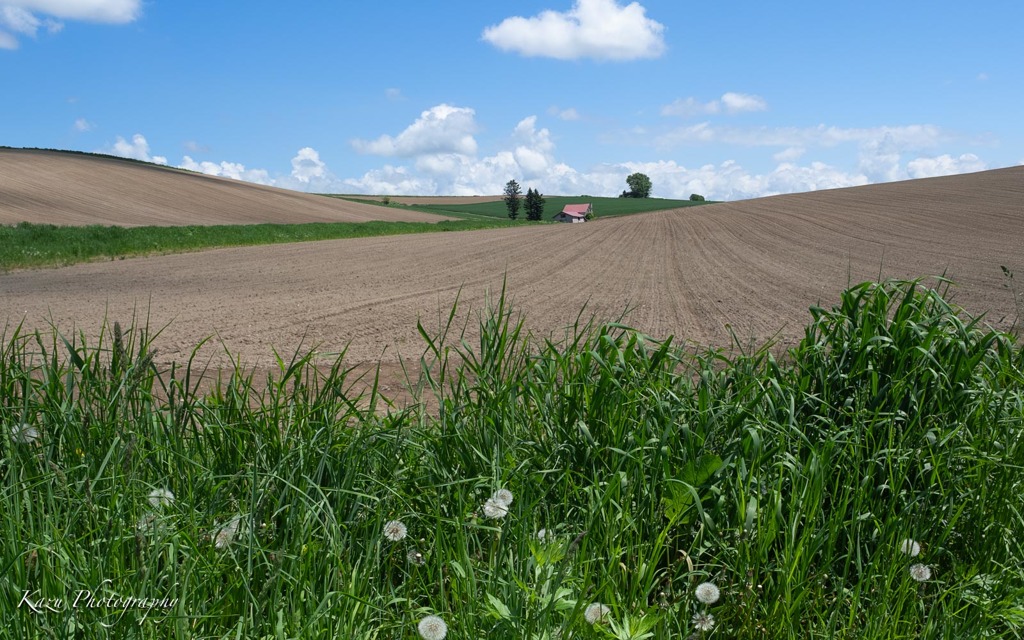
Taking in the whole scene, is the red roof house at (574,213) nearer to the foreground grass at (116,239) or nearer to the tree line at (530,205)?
the tree line at (530,205)

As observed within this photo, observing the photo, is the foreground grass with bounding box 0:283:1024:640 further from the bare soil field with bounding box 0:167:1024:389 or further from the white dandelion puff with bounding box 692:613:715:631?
the bare soil field with bounding box 0:167:1024:389

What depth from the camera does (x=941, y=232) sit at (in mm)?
29141

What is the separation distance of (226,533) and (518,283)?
14.9 m

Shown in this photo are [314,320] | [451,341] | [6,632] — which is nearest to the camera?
[6,632]

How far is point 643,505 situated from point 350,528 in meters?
1.05

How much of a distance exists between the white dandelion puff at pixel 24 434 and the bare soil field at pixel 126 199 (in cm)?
3751

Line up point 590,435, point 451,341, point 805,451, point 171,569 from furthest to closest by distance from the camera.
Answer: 1. point 451,341
2. point 805,451
3. point 590,435
4. point 171,569

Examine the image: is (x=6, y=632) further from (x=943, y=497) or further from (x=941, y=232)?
(x=941, y=232)

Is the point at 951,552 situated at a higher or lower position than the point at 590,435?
lower

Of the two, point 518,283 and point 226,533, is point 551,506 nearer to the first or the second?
point 226,533

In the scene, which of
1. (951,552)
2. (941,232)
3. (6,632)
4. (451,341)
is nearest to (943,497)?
(951,552)

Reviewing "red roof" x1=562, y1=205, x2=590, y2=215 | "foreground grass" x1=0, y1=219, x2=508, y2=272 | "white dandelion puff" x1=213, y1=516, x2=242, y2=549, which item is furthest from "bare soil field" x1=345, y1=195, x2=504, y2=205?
"white dandelion puff" x1=213, y1=516, x2=242, y2=549

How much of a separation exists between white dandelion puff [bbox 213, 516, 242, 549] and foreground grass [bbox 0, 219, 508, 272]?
63.1 feet

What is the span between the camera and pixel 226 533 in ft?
7.70
